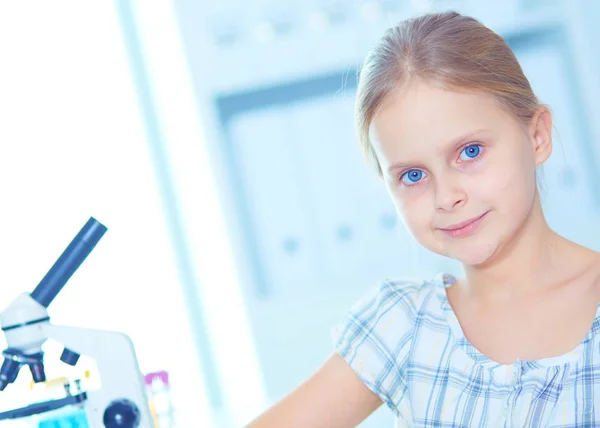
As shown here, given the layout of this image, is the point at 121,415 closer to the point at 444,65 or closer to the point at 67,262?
the point at 67,262

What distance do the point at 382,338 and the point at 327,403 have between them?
0.12 metres

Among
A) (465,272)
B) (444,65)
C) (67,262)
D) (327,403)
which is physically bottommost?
(327,403)

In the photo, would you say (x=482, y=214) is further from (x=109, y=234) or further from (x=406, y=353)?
(x=109, y=234)

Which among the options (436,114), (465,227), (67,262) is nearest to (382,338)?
(465,227)

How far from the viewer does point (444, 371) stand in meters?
1.08

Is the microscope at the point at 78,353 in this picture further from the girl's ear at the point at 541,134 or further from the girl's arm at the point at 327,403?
the girl's ear at the point at 541,134

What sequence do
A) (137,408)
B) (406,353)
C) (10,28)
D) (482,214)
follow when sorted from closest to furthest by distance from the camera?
1. (137,408)
2. (482,214)
3. (406,353)
4. (10,28)

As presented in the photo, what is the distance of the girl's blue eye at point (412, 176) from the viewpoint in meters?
1.02

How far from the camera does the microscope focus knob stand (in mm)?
863

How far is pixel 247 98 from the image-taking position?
252 centimetres

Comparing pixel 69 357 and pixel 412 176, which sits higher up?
Result: pixel 412 176

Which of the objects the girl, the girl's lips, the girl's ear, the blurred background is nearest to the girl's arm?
the girl

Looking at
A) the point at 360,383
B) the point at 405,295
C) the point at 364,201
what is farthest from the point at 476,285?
the point at 364,201

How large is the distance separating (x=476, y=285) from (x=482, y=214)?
0.17m
